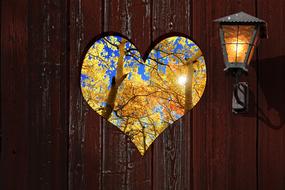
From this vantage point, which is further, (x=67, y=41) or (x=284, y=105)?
(x=67, y=41)

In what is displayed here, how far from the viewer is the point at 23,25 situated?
347 cm

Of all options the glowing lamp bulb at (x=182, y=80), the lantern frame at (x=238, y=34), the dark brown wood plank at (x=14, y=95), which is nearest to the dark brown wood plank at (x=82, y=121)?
the dark brown wood plank at (x=14, y=95)

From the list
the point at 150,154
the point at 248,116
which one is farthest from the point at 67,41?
the point at 248,116

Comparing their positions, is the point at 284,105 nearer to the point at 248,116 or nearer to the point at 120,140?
the point at 248,116

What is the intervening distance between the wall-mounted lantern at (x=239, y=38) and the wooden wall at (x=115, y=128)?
0.78 ft

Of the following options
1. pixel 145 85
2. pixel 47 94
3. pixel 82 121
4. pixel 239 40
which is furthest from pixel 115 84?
pixel 239 40

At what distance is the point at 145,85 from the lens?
3.31 metres

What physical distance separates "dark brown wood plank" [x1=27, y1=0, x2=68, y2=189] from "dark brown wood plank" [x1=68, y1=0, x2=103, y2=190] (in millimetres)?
36

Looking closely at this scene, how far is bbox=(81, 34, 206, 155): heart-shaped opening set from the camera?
329cm

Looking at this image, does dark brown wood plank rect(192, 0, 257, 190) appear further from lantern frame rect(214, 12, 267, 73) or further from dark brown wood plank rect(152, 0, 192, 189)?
lantern frame rect(214, 12, 267, 73)

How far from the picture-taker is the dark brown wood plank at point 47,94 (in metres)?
3.41

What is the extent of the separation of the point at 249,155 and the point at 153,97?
20.2 inches

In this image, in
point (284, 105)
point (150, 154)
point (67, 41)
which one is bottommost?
point (150, 154)

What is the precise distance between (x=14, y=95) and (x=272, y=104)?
4.03ft
